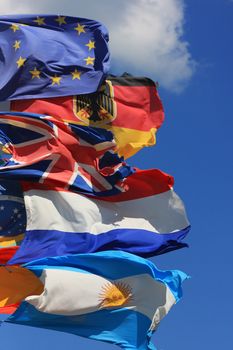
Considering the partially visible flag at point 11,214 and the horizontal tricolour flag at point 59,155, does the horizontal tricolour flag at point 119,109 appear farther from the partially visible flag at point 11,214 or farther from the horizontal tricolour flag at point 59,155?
the partially visible flag at point 11,214

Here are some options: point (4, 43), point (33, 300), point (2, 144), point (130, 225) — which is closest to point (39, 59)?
point (4, 43)

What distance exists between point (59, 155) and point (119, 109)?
317cm

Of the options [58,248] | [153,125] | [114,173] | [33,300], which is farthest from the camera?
[153,125]

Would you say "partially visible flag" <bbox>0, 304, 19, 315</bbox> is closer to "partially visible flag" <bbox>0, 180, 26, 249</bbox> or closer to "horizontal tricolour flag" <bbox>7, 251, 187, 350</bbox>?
"horizontal tricolour flag" <bbox>7, 251, 187, 350</bbox>

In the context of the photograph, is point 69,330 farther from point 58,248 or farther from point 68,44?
point 68,44

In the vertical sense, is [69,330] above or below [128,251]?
below

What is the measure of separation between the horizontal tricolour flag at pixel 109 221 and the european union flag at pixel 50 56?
118 inches

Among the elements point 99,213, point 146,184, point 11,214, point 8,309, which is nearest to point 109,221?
point 99,213

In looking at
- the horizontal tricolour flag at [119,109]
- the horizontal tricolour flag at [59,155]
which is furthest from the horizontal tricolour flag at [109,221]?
the horizontal tricolour flag at [119,109]

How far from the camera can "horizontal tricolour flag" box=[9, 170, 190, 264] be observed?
22703 millimetres

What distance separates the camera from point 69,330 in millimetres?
21750

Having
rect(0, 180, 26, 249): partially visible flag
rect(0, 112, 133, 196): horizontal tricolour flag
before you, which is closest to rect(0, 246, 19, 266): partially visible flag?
rect(0, 180, 26, 249): partially visible flag

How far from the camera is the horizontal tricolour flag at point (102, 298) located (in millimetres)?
21156

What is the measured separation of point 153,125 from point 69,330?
7.44m
